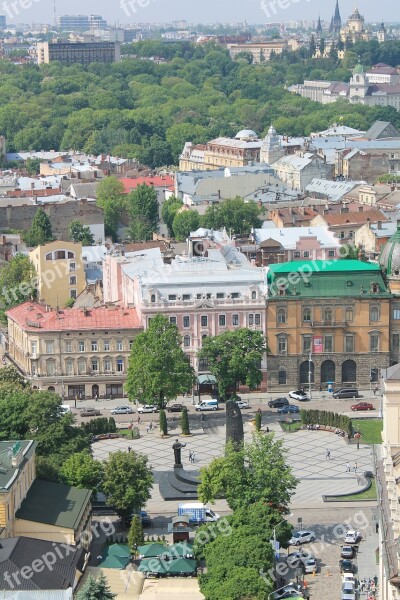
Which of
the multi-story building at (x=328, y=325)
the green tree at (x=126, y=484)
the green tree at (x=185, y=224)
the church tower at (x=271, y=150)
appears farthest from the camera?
the church tower at (x=271, y=150)

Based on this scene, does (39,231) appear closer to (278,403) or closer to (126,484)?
(278,403)

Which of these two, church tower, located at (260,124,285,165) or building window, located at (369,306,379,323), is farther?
church tower, located at (260,124,285,165)

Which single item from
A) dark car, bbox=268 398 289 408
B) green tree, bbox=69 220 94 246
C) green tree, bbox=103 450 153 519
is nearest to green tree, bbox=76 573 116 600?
green tree, bbox=103 450 153 519

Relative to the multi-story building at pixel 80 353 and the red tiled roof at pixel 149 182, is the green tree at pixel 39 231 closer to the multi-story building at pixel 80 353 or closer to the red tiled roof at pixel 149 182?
the red tiled roof at pixel 149 182

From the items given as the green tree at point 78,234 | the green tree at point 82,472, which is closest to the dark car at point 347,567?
the green tree at point 82,472

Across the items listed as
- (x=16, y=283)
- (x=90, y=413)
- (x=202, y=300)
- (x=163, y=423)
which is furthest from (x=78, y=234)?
(x=163, y=423)

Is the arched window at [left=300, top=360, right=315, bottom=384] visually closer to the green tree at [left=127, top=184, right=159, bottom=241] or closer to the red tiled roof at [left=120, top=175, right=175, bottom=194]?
the green tree at [left=127, top=184, right=159, bottom=241]

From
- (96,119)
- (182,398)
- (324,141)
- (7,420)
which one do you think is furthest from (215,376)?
(96,119)
